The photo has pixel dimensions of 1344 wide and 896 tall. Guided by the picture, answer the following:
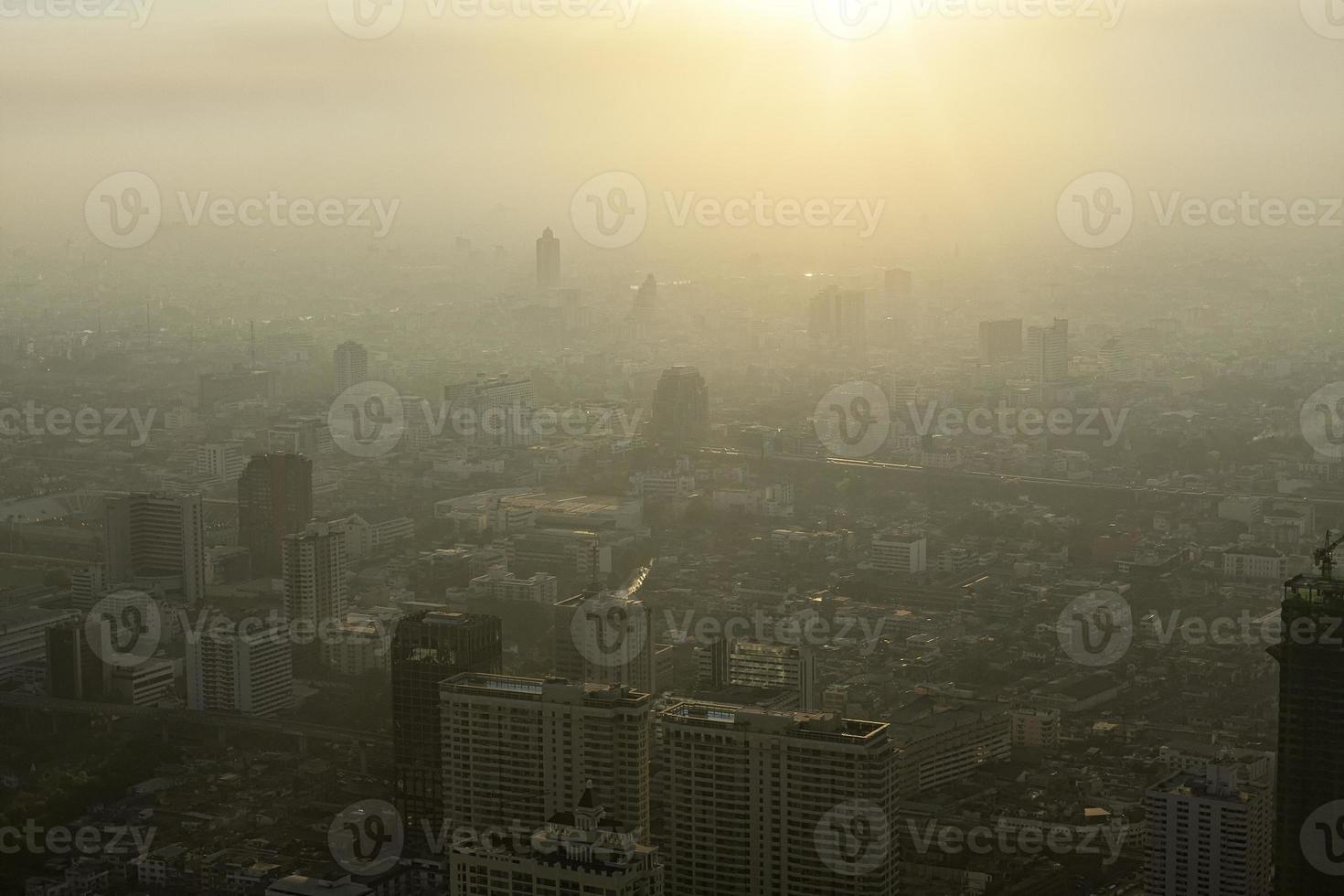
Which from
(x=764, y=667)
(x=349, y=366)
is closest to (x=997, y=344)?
(x=349, y=366)

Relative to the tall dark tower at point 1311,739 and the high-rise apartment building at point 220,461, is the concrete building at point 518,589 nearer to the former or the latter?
the high-rise apartment building at point 220,461

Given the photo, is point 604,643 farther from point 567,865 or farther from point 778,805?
point 567,865

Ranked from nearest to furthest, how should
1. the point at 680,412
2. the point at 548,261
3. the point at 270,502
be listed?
the point at 270,502 → the point at 680,412 → the point at 548,261

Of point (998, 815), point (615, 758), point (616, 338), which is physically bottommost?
point (998, 815)

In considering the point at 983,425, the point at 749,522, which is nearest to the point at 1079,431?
the point at 983,425

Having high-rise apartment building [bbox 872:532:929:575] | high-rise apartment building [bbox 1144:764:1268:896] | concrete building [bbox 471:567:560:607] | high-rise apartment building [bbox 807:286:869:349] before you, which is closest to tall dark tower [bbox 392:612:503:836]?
high-rise apartment building [bbox 1144:764:1268:896]

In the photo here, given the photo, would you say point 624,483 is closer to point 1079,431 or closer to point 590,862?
point 1079,431

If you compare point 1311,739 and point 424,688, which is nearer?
point 1311,739
